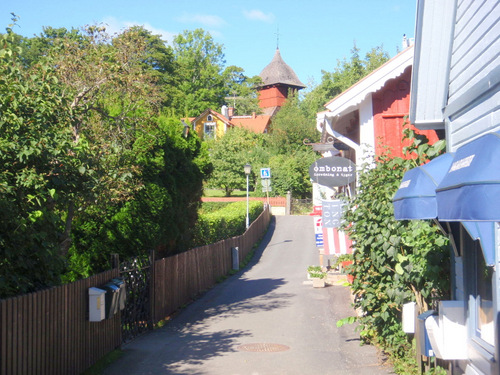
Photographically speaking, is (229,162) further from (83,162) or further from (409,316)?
(409,316)

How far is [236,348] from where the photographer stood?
11281mm

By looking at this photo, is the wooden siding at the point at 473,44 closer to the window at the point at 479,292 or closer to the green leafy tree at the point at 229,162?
the window at the point at 479,292

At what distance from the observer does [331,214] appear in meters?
16.1

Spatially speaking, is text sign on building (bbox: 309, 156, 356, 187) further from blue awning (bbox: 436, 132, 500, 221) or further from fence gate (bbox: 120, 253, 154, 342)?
blue awning (bbox: 436, 132, 500, 221)

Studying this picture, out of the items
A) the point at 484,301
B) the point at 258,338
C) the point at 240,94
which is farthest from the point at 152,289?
the point at 240,94

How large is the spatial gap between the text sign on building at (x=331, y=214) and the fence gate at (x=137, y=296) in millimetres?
4621

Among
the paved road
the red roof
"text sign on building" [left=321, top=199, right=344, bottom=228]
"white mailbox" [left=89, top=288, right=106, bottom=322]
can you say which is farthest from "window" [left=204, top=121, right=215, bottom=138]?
"white mailbox" [left=89, top=288, right=106, bottom=322]

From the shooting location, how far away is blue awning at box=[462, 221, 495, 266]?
537 centimetres

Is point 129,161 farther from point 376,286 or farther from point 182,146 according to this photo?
point 376,286

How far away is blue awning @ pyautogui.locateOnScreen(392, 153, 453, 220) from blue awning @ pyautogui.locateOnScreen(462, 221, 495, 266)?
410 millimetres

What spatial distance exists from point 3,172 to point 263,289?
13511mm

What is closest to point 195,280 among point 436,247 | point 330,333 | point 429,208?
point 330,333

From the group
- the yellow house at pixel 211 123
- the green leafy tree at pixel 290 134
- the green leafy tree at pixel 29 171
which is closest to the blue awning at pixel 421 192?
the green leafy tree at pixel 29 171

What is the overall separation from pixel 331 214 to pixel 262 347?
18.1 ft
